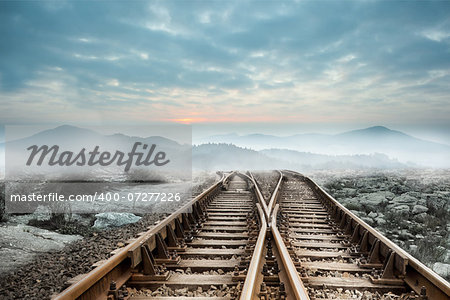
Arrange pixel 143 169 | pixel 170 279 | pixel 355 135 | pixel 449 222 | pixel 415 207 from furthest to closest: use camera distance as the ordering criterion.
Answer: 1. pixel 355 135
2. pixel 143 169
3. pixel 415 207
4. pixel 449 222
5. pixel 170 279

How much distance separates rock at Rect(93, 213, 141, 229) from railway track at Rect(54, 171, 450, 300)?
2.08 metres

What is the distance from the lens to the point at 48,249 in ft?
18.9

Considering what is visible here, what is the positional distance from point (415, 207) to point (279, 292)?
25.7 ft

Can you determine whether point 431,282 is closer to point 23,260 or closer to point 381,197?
point 23,260

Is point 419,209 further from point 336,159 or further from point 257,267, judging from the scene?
point 336,159

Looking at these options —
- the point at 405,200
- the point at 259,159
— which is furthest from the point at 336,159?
the point at 405,200

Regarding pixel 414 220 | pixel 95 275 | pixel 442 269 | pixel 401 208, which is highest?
pixel 95 275

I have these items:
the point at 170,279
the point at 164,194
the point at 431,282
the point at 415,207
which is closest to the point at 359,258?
the point at 431,282

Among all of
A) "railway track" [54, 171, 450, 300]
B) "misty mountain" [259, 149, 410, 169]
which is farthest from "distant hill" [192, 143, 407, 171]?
"railway track" [54, 171, 450, 300]

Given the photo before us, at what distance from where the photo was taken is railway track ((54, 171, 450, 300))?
340 centimetres

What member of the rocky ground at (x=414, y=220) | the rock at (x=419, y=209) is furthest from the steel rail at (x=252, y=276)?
the rock at (x=419, y=209)

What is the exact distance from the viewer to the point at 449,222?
27.1ft

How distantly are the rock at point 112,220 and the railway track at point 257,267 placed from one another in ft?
6.82

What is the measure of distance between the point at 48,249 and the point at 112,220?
6.95 feet
